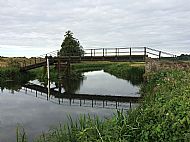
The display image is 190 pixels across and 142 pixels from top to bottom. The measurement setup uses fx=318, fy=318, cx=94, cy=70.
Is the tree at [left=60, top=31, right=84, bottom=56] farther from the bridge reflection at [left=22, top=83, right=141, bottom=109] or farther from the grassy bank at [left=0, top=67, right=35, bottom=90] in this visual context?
the bridge reflection at [left=22, top=83, right=141, bottom=109]

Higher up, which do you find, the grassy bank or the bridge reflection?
the grassy bank

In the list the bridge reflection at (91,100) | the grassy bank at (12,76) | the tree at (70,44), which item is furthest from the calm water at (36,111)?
the tree at (70,44)

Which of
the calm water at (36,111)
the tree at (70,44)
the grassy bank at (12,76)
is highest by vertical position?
the tree at (70,44)

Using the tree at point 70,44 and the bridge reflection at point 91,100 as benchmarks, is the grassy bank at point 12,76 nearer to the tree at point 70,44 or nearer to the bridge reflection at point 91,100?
the bridge reflection at point 91,100

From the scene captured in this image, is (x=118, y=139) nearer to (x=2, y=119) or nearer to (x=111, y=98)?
(x=2, y=119)

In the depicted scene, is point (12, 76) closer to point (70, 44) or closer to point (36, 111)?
point (36, 111)

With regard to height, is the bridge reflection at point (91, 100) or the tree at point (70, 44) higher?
the tree at point (70, 44)

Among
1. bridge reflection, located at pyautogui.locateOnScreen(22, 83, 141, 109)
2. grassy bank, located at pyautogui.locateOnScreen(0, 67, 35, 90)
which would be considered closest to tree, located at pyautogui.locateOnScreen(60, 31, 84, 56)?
grassy bank, located at pyautogui.locateOnScreen(0, 67, 35, 90)

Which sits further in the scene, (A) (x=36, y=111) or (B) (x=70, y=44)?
(B) (x=70, y=44)

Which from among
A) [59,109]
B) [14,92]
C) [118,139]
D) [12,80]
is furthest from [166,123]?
[12,80]

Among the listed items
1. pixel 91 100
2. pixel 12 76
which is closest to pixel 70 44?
pixel 12 76

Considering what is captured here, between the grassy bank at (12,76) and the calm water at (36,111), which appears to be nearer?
the calm water at (36,111)

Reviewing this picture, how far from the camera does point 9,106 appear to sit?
2572cm

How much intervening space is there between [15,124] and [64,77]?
32912 millimetres
